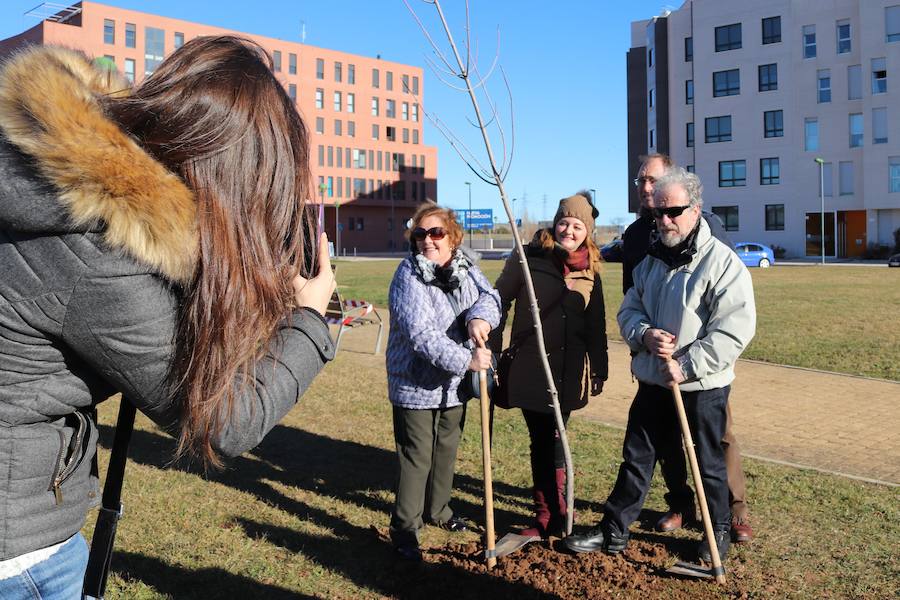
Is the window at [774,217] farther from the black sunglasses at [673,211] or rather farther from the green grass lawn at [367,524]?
the black sunglasses at [673,211]

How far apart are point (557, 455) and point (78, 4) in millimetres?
81097

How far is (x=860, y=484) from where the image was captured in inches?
227

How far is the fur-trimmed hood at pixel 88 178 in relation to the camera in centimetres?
138

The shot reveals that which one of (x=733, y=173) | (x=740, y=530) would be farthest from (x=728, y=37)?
(x=740, y=530)

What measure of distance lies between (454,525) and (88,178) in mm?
4148

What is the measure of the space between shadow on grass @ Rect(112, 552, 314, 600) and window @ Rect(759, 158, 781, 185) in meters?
59.1

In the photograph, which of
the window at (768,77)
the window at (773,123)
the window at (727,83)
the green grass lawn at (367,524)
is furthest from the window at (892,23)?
the green grass lawn at (367,524)

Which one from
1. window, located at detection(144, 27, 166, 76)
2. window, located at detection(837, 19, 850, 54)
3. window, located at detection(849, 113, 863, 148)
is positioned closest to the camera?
window, located at detection(849, 113, 863, 148)

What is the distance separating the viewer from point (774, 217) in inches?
2280

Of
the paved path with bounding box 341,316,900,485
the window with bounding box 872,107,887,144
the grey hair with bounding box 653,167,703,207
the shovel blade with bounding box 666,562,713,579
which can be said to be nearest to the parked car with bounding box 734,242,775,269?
the window with bounding box 872,107,887,144

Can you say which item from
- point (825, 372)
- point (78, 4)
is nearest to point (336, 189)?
point (78, 4)

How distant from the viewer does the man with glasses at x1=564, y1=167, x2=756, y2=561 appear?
4.44 meters

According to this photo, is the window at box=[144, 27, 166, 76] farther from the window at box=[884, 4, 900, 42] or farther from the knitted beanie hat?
the knitted beanie hat

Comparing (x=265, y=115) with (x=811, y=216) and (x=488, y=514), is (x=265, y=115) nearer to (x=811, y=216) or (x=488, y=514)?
(x=488, y=514)
